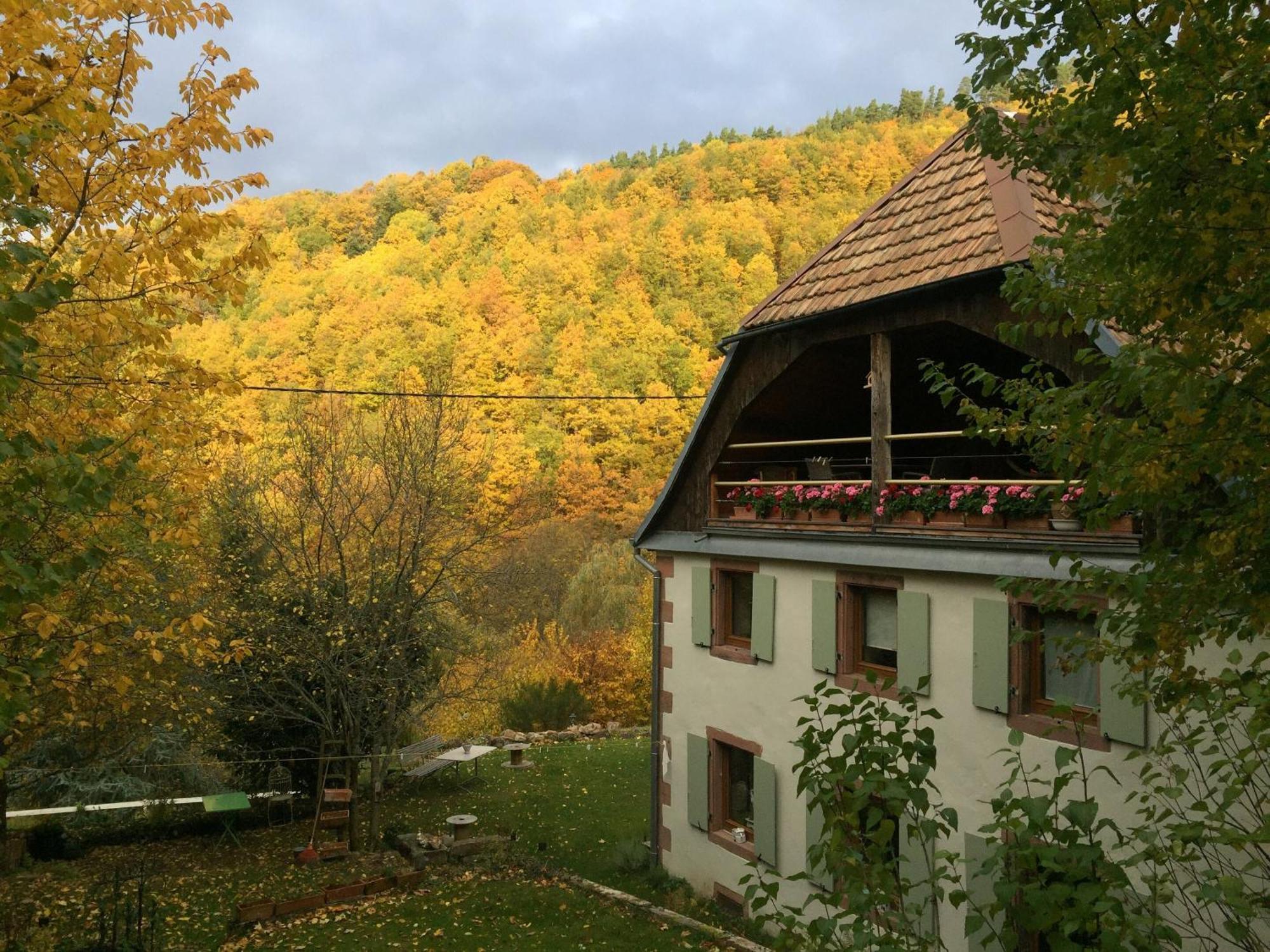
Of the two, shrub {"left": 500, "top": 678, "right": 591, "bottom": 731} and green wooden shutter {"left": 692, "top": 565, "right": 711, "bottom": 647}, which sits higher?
green wooden shutter {"left": 692, "top": 565, "right": 711, "bottom": 647}

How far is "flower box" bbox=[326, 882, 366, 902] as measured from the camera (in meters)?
12.3

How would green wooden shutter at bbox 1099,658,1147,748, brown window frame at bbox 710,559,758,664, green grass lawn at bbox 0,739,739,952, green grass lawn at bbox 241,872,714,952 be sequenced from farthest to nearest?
brown window frame at bbox 710,559,758,664 → green grass lawn at bbox 0,739,739,952 → green grass lawn at bbox 241,872,714,952 → green wooden shutter at bbox 1099,658,1147,748

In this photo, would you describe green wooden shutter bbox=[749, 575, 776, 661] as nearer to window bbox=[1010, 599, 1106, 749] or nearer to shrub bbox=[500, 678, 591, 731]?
window bbox=[1010, 599, 1106, 749]

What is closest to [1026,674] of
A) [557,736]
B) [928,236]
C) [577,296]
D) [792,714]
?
[792,714]

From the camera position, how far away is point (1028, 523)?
845 cm

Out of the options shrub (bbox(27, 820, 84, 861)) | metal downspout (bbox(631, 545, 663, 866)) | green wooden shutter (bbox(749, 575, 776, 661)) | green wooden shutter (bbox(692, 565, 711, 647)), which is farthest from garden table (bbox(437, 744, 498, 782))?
green wooden shutter (bbox(749, 575, 776, 661))

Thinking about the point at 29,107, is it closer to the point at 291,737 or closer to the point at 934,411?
the point at 934,411

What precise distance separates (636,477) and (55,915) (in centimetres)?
3132

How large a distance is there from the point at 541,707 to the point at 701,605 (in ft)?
52.5

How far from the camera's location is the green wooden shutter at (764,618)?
37.3 ft

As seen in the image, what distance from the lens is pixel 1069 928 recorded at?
2600 millimetres

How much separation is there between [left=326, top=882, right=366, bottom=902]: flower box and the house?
4.29m

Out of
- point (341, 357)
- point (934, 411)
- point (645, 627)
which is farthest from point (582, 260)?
point (934, 411)

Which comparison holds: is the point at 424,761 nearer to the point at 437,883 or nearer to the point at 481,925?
the point at 437,883
